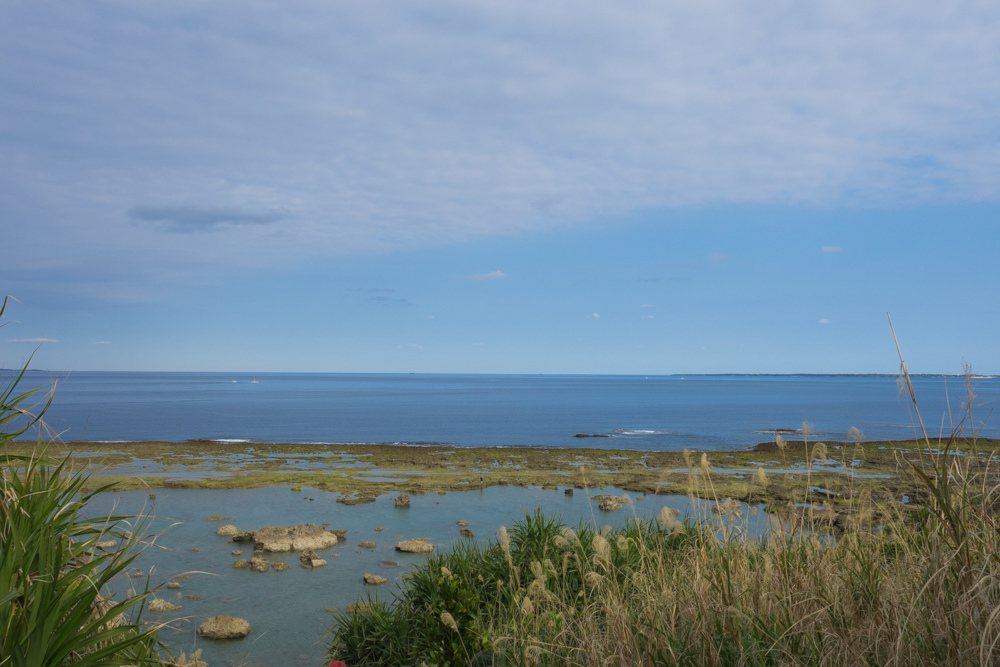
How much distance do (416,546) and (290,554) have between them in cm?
293

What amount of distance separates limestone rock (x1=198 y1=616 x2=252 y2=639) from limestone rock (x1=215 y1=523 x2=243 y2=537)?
19.4ft

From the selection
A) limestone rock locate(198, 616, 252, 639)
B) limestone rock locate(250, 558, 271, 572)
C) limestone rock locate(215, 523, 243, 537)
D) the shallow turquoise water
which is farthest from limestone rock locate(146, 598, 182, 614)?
limestone rock locate(215, 523, 243, 537)

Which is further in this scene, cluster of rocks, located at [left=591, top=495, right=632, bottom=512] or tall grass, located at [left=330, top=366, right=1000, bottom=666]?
cluster of rocks, located at [left=591, top=495, right=632, bottom=512]

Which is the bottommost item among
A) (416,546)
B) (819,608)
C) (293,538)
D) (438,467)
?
(438,467)

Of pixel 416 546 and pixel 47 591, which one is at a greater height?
pixel 47 591

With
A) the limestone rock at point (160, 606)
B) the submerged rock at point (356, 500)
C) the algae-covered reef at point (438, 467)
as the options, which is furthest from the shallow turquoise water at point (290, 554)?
the algae-covered reef at point (438, 467)

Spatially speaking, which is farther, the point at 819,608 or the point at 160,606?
the point at 160,606

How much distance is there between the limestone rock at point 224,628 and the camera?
10258mm

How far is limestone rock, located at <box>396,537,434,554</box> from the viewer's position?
15.1 m

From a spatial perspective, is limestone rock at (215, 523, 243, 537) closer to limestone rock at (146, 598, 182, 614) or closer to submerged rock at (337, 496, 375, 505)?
submerged rock at (337, 496, 375, 505)

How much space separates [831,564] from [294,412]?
77.4m

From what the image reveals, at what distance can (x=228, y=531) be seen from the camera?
16.6 meters

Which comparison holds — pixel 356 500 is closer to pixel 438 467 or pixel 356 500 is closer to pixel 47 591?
pixel 438 467

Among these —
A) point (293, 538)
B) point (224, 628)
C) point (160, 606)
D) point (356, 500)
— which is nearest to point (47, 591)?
point (224, 628)
